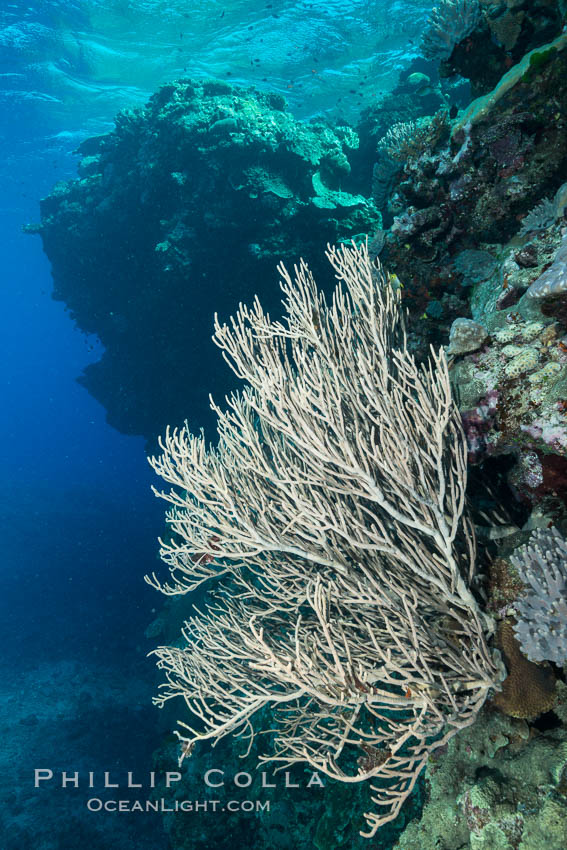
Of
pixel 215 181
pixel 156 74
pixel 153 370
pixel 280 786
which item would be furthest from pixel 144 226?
pixel 156 74

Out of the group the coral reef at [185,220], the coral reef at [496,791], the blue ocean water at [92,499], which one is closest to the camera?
the coral reef at [496,791]

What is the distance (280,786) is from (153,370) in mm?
13902

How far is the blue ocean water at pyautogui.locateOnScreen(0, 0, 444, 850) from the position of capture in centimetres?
1268

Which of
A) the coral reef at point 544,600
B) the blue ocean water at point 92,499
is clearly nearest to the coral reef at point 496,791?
the coral reef at point 544,600

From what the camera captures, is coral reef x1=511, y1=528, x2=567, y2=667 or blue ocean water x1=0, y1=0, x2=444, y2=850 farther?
blue ocean water x1=0, y1=0, x2=444, y2=850

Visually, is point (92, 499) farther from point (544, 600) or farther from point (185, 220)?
point (544, 600)

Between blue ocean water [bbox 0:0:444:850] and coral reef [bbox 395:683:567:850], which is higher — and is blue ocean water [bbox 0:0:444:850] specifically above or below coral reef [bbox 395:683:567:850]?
above

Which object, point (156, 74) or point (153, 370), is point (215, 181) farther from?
point (156, 74)

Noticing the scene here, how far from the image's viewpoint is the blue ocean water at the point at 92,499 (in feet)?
41.6

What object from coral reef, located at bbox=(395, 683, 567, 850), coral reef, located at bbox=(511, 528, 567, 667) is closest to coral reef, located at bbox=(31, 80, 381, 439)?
coral reef, located at bbox=(511, 528, 567, 667)

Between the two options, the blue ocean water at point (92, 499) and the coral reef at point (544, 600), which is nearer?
the coral reef at point (544, 600)

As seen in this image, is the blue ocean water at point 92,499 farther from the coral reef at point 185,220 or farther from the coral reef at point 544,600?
the coral reef at point 544,600

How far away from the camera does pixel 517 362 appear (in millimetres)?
3402

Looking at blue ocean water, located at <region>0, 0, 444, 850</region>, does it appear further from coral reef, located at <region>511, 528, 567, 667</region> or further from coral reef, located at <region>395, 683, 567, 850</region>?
coral reef, located at <region>511, 528, 567, 667</region>
